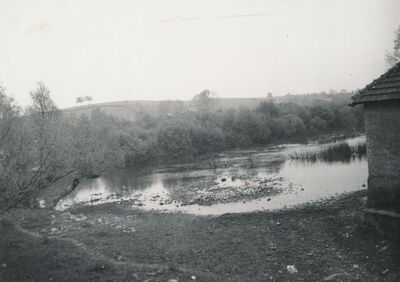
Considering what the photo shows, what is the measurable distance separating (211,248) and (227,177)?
24.3 metres

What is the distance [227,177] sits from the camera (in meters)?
40.7

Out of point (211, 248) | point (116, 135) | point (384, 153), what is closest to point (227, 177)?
point (211, 248)

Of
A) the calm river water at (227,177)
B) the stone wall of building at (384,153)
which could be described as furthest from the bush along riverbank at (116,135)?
the stone wall of building at (384,153)

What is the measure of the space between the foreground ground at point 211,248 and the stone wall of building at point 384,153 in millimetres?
1606

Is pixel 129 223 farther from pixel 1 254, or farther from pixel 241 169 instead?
pixel 241 169

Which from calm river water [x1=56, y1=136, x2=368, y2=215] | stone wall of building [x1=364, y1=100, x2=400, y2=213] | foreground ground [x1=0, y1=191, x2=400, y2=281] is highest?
stone wall of building [x1=364, y1=100, x2=400, y2=213]

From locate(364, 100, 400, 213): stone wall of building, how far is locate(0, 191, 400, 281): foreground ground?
63.2 inches

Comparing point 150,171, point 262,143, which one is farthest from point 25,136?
point 262,143

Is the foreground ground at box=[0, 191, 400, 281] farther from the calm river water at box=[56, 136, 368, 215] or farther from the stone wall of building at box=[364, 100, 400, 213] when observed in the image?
the calm river water at box=[56, 136, 368, 215]

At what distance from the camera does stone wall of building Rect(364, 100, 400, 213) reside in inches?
544

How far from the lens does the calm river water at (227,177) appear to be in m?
27.4

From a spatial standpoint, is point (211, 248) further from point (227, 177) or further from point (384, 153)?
point (227, 177)

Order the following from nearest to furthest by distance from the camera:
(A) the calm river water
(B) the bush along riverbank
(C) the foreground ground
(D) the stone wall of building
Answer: (C) the foreground ground < (D) the stone wall of building < (B) the bush along riverbank < (A) the calm river water

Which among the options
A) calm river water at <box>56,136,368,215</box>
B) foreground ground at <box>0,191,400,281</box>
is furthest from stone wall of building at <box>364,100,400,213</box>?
calm river water at <box>56,136,368,215</box>
